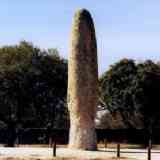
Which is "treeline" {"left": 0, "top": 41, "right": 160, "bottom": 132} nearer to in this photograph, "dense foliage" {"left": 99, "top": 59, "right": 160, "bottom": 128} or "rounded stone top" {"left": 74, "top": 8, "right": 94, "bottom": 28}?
"dense foliage" {"left": 99, "top": 59, "right": 160, "bottom": 128}

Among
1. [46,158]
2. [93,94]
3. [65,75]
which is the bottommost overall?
[46,158]

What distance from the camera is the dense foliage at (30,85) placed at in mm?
62844

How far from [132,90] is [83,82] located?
941 inches

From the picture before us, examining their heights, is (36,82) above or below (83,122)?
above

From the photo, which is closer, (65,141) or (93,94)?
(93,94)

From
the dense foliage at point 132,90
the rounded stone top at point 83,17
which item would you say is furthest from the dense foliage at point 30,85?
the rounded stone top at point 83,17

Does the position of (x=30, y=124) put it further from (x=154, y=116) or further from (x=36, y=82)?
(x=154, y=116)

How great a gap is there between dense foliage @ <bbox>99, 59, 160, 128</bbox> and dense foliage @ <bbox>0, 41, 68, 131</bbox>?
15.5ft

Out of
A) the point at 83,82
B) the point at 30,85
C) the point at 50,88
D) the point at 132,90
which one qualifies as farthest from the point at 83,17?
the point at 50,88

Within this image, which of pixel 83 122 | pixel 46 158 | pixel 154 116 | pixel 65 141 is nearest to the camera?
pixel 46 158

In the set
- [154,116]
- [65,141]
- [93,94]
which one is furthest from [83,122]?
[154,116]

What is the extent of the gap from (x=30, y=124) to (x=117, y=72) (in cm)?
1043

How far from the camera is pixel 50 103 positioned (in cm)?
6644

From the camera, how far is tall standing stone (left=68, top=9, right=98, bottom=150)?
3903cm
